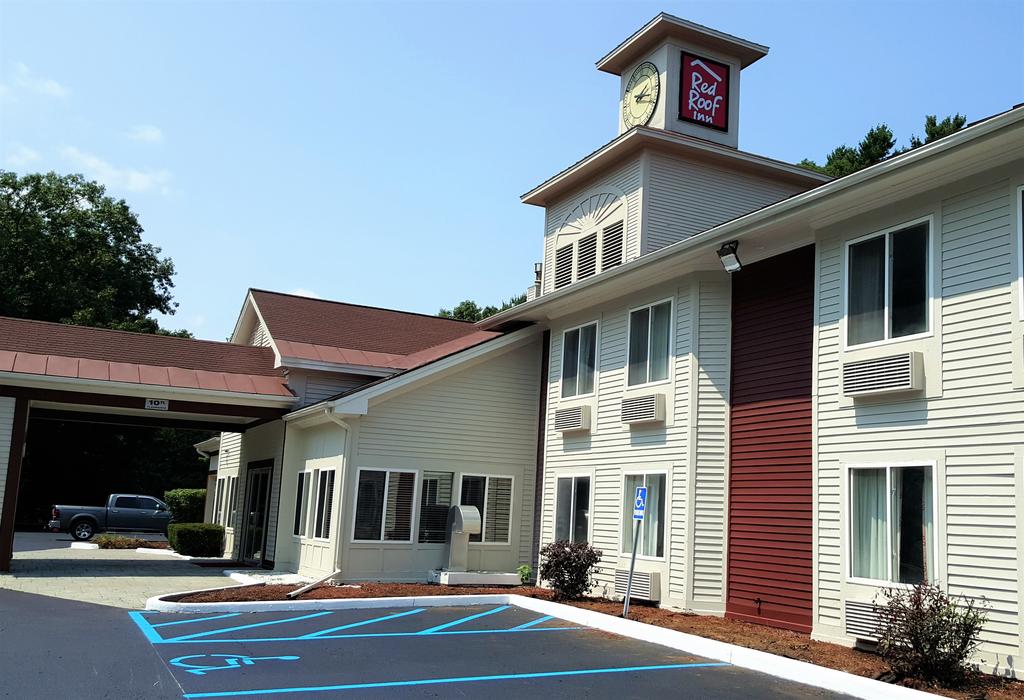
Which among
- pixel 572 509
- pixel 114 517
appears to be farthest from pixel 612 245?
pixel 114 517

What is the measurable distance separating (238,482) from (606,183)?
44.9ft

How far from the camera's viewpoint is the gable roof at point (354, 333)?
22.0 meters

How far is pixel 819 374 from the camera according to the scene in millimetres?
11969

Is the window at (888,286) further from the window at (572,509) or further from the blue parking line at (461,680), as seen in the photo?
the window at (572,509)

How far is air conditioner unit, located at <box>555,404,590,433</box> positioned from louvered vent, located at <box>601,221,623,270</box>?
11.1 feet

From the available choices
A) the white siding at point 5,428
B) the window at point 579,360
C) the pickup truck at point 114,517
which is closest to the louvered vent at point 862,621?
the window at point 579,360

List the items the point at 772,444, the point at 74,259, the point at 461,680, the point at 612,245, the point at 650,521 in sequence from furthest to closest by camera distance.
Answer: the point at 74,259 → the point at 612,245 → the point at 650,521 → the point at 772,444 → the point at 461,680

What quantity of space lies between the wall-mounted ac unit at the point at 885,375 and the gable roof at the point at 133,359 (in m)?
13.4

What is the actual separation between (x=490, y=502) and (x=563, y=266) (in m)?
5.81

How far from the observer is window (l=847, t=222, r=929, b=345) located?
35.2ft

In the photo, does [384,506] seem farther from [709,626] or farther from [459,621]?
[709,626]

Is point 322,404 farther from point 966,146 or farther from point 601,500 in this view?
point 966,146

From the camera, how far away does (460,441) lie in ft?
61.9

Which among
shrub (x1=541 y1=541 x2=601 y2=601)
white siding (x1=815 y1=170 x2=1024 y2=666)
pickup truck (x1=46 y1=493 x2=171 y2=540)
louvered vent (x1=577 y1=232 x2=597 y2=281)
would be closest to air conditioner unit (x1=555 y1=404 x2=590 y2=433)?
shrub (x1=541 y1=541 x2=601 y2=601)
